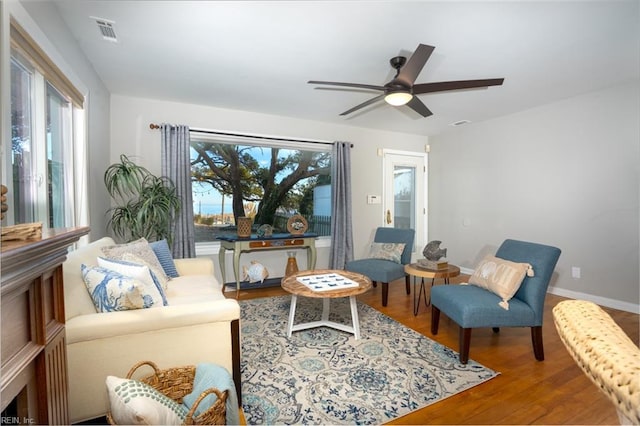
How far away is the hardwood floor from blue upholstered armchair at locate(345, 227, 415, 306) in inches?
24.8

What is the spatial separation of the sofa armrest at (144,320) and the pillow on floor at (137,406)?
360mm

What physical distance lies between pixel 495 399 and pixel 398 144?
171 inches

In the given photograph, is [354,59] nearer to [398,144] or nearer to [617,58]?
[617,58]

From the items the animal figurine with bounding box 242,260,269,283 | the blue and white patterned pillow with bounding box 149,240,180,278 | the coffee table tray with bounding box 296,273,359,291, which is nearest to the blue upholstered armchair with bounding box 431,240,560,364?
the coffee table tray with bounding box 296,273,359,291

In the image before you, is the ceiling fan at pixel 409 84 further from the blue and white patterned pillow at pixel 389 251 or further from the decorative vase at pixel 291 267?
the decorative vase at pixel 291 267

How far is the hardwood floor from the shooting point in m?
1.61

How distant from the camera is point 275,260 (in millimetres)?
4434

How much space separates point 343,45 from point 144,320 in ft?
7.77

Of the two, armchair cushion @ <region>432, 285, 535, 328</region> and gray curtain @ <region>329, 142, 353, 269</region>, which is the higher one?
gray curtain @ <region>329, 142, 353, 269</region>

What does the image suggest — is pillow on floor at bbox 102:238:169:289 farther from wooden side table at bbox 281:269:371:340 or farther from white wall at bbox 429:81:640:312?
white wall at bbox 429:81:640:312

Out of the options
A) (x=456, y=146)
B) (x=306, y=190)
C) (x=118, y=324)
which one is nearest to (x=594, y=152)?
(x=456, y=146)

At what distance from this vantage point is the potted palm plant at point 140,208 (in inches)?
119

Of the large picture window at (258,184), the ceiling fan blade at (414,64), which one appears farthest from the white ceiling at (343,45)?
the large picture window at (258,184)

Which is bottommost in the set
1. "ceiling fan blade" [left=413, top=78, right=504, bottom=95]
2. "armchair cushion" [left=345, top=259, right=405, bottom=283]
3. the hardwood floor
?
the hardwood floor
